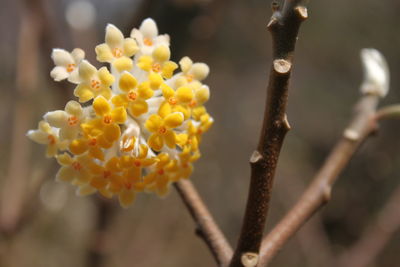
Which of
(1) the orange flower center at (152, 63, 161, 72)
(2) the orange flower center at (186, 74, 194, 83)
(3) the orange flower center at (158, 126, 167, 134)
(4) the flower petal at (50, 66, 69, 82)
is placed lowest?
(3) the orange flower center at (158, 126, 167, 134)

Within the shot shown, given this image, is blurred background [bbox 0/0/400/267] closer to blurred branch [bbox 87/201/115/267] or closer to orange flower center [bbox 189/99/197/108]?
blurred branch [bbox 87/201/115/267]

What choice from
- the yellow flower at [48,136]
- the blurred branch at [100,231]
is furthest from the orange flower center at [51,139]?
the blurred branch at [100,231]

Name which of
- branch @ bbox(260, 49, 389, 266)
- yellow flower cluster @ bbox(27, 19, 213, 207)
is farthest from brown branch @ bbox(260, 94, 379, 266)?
yellow flower cluster @ bbox(27, 19, 213, 207)

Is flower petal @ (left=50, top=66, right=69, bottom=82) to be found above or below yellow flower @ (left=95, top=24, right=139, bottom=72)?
below

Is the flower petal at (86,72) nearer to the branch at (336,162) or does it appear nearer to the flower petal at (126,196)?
the flower petal at (126,196)

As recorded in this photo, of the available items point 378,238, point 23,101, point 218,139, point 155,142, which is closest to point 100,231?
point 23,101

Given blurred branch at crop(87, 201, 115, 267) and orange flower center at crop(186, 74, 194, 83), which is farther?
blurred branch at crop(87, 201, 115, 267)
